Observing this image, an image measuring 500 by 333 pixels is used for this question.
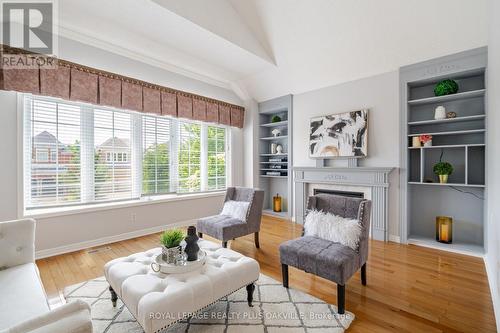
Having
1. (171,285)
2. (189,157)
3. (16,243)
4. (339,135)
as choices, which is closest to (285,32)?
(339,135)

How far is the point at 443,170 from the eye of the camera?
10.0ft

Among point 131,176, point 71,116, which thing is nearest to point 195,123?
point 131,176

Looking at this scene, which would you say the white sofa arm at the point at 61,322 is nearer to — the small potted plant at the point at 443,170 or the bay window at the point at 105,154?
the bay window at the point at 105,154

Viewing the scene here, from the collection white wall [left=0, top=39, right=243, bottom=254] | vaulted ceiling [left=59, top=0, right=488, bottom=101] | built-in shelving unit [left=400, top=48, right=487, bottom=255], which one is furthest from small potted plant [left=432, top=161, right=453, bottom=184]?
white wall [left=0, top=39, right=243, bottom=254]

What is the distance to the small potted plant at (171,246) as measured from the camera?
A: 171 centimetres

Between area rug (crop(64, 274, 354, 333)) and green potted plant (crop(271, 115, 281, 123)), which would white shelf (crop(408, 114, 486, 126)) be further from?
area rug (crop(64, 274, 354, 333))

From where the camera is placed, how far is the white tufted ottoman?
1.30 m

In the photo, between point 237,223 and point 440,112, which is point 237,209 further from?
point 440,112

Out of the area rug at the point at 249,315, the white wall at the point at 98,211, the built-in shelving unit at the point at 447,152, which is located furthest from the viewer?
the built-in shelving unit at the point at 447,152

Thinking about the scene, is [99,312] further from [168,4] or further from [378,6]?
[378,6]

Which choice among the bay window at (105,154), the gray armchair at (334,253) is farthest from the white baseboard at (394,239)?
the bay window at (105,154)

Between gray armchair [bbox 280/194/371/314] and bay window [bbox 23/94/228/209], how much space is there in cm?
275

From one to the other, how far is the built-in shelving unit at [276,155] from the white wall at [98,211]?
118 centimetres

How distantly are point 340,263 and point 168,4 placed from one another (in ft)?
10.2
